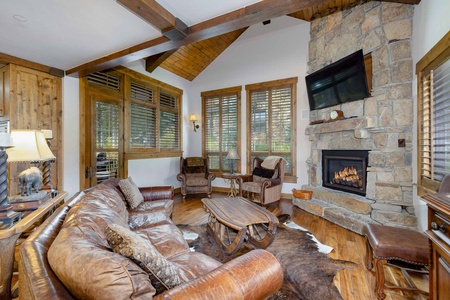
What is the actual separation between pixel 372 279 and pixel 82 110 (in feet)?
15.5

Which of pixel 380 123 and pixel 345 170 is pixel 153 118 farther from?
pixel 380 123

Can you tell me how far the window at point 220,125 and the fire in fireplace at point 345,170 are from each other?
2345mm

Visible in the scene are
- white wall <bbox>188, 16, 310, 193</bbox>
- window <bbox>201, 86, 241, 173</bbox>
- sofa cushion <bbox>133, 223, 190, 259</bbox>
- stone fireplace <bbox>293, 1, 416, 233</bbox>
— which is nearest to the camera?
sofa cushion <bbox>133, 223, 190, 259</bbox>

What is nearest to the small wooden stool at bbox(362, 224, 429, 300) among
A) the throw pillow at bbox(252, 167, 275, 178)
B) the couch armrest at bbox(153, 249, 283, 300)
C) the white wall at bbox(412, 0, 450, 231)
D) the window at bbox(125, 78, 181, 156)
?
the white wall at bbox(412, 0, 450, 231)

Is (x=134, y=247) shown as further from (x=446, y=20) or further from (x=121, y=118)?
(x=121, y=118)

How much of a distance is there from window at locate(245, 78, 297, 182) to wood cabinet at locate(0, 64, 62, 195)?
4041 millimetres

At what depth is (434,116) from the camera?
87.1 inches

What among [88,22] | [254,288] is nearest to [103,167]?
[88,22]

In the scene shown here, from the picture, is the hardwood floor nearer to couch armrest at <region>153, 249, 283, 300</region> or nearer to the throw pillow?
the throw pillow

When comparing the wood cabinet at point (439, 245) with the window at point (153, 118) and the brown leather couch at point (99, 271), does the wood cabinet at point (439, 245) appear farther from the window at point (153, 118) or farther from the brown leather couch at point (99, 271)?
the window at point (153, 118)

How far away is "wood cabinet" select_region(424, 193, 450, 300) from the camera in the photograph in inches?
40.1

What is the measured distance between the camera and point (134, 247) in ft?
3.15

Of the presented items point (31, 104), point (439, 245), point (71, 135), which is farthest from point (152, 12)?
point (439, 245)

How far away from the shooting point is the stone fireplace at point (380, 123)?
282 centimetres
